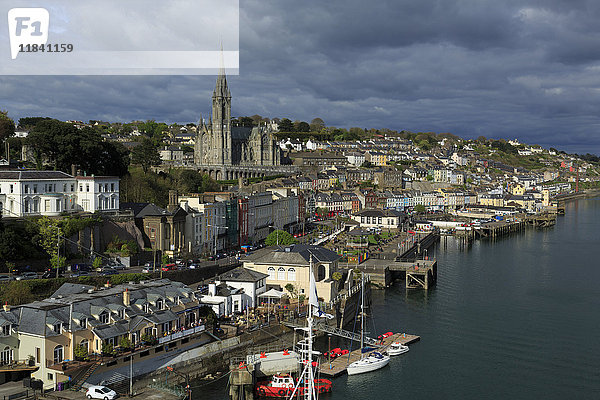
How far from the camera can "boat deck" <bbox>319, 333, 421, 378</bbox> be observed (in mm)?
25797

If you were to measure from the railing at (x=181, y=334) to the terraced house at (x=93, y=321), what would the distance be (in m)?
0.04

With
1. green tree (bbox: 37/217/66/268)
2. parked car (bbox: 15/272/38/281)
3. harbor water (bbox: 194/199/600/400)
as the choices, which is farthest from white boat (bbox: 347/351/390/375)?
green tree (bbox: 37/217/66/268)

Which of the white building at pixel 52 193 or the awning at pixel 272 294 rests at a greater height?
the white building at pixel 52 193

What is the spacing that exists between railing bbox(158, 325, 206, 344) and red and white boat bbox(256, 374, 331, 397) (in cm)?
360

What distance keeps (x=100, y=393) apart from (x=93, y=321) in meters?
3.09

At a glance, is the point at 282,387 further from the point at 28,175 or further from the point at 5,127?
the point at 5,127

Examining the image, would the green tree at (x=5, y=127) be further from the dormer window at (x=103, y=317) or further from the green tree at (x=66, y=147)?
the dormer window at (x=103, y=317)

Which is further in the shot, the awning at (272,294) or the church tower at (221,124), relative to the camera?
the church tower at (221,124)

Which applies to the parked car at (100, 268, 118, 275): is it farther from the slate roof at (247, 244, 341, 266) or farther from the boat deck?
the boat deck

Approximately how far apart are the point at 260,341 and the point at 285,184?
50557 mm

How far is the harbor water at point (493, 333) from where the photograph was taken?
25.2m

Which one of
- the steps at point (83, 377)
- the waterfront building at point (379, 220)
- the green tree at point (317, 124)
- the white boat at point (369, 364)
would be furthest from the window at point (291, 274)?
the green tree at point (317, 124)

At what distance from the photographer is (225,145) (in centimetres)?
10488

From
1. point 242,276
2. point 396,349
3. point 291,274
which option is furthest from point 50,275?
point 396,349
